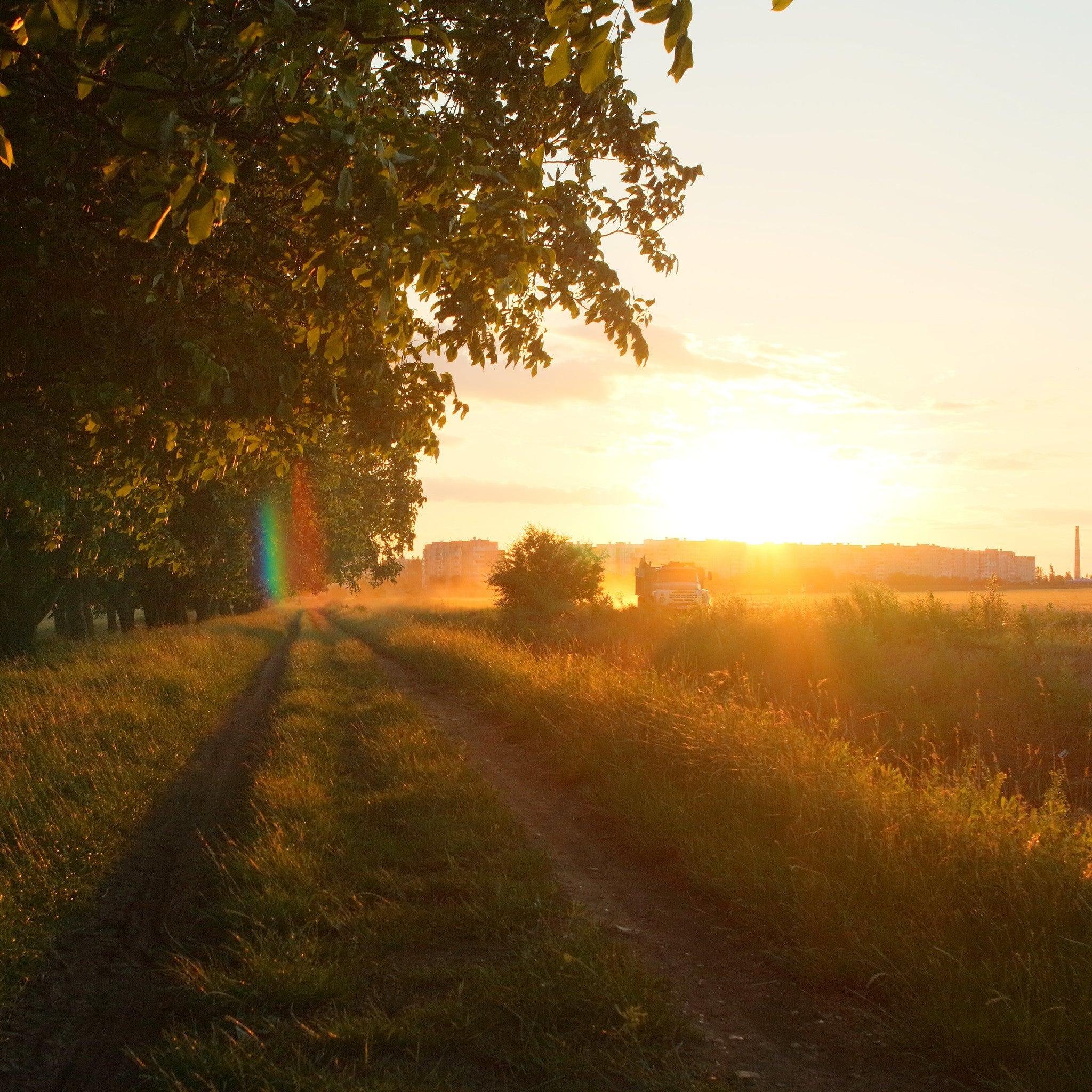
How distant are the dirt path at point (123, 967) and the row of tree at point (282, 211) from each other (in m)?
3.32

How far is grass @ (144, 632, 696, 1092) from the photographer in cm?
369

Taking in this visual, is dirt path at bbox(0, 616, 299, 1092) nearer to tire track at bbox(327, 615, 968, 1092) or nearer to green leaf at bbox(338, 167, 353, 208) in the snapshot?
tire track at bbox(327, 615, 968, 1092)

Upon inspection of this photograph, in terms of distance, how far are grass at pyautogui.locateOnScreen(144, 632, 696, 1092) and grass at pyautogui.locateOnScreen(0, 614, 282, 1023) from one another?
37.4 inches

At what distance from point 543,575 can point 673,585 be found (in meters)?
7.88

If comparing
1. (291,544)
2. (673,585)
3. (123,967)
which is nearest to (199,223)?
(123,967)

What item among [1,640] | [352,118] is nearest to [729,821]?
[352,118]

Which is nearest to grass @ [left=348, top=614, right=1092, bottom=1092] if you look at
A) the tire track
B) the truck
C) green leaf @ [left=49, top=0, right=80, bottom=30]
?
the tire track

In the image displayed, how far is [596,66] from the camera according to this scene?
3.12 meters

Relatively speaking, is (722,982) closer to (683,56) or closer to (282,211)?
(683,56)

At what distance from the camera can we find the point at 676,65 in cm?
316

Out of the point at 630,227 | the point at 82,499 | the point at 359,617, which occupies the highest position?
the point at 630,227

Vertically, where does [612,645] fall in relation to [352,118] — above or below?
below

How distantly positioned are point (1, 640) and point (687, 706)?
20.2 metres

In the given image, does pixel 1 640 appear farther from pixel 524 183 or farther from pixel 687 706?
pixel 524 183
